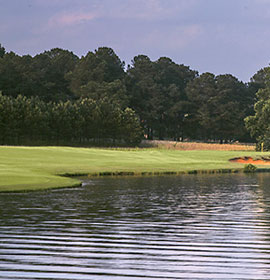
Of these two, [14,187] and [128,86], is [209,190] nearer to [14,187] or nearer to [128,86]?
[14,187]

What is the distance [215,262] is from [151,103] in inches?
5646

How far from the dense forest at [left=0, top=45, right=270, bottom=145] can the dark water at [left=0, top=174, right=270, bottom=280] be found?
265ft

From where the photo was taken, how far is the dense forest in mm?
113569

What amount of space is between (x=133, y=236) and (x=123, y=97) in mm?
122717

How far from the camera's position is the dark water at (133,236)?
11352 mm

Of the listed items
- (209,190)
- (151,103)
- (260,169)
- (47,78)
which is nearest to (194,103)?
(151,103)

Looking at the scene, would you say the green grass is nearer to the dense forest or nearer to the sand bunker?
the sand bunker

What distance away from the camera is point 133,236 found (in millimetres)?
15656

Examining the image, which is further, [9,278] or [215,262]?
[215,262]

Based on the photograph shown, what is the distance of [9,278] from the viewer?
10461 mm

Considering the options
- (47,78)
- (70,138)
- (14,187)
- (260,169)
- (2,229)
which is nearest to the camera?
Result: (2,229)

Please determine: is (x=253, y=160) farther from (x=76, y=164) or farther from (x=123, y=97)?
(x=123, y=97)

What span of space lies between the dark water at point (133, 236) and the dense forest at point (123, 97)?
3176 inches

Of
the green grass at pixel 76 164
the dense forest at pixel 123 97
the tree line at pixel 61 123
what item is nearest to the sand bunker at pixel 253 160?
the green grass at pixel 76 164
